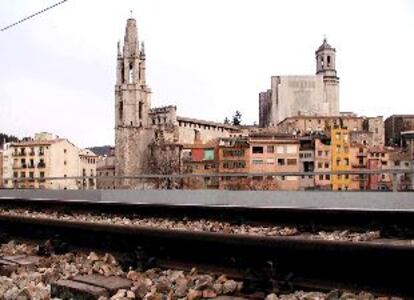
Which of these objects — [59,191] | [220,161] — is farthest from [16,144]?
[59,191]

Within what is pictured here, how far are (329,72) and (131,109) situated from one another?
70.9 meters

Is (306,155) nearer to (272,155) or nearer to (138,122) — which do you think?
(272,155)

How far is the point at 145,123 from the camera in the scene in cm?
12350

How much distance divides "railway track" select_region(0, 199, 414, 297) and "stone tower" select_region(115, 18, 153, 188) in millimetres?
105031

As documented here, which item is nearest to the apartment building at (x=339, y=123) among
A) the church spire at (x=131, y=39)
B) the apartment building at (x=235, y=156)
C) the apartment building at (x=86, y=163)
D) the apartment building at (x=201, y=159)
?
the apartment building at (x=201, y=159)

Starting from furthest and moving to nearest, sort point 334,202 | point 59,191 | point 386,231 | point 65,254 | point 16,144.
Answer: point 16,144 → point 59,191 → point 334,202 → point 386,231 → point 65,254

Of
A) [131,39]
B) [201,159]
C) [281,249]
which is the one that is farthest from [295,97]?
[281,249]

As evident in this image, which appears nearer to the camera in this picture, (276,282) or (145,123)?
(276,282)

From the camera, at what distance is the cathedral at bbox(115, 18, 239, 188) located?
120 metres

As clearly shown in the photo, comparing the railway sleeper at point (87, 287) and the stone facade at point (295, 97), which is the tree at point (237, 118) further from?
the railway sleeper at point (87, 287)

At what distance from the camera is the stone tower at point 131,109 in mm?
119938

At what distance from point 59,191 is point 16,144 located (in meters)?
105

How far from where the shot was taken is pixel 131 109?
125188 mm

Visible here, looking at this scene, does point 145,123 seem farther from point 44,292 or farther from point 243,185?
point 44,292
